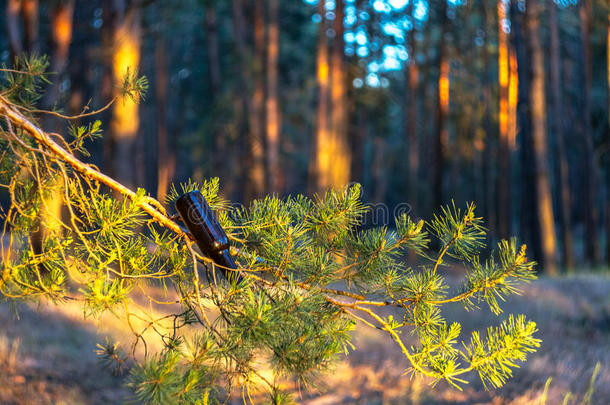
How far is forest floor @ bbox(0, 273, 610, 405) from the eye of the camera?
14.0 feet

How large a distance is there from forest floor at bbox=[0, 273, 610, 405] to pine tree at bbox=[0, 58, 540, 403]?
1.43m

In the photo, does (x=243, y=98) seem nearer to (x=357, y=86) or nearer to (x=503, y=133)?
(x=357, y=86)

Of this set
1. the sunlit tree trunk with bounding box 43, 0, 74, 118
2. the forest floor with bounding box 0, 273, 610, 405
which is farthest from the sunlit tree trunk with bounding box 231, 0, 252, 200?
the forest floor with bounding box 0, 273, 610, 405

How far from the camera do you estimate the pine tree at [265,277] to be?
1.92m

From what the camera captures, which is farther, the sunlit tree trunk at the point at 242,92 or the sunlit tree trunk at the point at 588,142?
the sunlit tree trunk at the point at 242,92

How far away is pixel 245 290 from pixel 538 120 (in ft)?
33.1

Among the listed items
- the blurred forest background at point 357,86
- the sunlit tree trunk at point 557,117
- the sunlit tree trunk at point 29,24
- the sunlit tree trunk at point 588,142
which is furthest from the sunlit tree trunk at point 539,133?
the sunlit tree trunk at point 29,24

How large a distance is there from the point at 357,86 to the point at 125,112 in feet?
43.1

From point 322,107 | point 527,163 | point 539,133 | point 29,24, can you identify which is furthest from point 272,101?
point 29,24

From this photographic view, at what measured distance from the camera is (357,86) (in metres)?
20.4

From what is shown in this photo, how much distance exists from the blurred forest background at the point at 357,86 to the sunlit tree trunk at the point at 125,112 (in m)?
0.02

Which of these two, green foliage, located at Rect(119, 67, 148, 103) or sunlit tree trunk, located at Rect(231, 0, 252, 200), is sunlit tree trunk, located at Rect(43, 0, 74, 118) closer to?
green foliage, located at Rect(119, 67, 148, 103)

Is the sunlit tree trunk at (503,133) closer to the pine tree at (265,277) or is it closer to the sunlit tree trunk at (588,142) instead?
the sunlit tree trunk at (588,142)

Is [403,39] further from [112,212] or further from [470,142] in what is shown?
[112,212]
